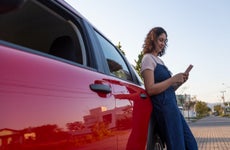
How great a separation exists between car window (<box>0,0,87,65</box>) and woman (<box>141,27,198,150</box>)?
116cm

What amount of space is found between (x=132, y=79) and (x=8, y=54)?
2.55 meters

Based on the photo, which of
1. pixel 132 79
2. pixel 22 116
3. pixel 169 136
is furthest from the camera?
pixel 132 79

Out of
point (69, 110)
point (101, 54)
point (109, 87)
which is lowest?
point (69, 110)

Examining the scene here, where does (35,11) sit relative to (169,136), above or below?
above

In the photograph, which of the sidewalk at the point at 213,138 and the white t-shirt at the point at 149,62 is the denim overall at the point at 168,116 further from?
the sidewalk at the point at 213,138

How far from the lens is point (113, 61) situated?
3.36 metres

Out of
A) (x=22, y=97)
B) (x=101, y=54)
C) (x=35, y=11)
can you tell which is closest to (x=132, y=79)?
(x=101, y=54)

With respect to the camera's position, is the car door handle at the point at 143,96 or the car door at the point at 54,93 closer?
the car door at the point at 54,93

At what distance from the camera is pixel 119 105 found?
109 inches

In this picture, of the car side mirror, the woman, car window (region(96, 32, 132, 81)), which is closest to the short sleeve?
the woman

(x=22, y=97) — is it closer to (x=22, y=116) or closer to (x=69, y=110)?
(x=22, y=116)

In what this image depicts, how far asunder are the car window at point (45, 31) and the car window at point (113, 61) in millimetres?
336

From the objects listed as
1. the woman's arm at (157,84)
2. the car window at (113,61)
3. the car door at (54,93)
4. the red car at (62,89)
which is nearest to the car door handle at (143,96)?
the red car at (62,89)

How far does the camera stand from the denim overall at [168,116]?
3.73 m
